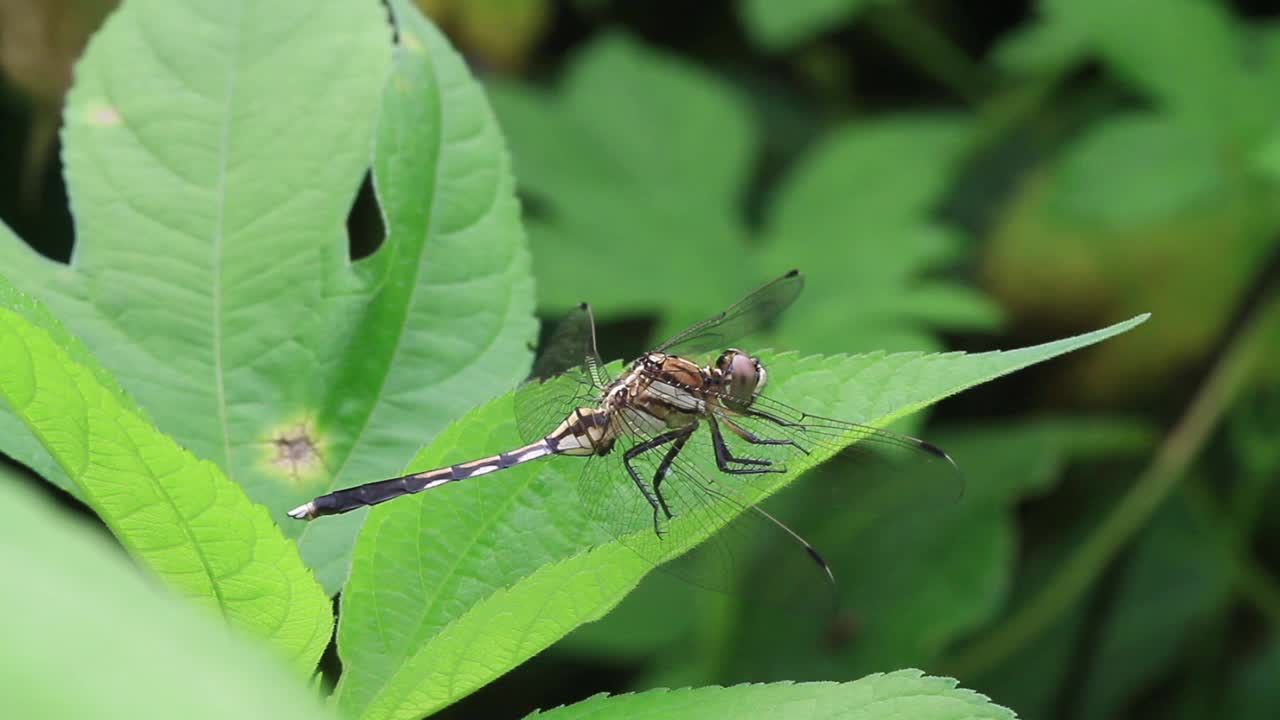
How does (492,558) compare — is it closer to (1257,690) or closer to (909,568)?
(909,568)

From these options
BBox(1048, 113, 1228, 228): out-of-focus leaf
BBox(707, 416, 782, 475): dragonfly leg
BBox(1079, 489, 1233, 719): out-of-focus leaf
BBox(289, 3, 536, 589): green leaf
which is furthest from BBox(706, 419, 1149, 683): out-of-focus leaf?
BBox(289, 3, 536, 589): green leaf

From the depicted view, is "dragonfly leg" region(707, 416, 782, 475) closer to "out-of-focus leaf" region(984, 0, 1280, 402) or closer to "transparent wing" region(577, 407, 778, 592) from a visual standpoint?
"transparent wing" region(577, 407, 778, 592)

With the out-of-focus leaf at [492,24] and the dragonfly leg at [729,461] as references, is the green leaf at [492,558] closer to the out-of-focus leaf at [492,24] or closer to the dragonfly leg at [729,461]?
the dragonfly leg at [729,461]

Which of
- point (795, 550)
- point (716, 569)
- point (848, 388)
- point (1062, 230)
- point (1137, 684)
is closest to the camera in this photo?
point (848, 388)

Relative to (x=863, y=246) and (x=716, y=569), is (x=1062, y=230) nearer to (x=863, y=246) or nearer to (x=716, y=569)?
(x=863, y=246)

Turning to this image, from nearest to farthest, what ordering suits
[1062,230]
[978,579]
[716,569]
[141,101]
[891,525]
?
[141,101] → [716,569] → [978,579] → [891,525] → [1062,230]

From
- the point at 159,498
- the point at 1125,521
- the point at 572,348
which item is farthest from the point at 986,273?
the point at 159,498

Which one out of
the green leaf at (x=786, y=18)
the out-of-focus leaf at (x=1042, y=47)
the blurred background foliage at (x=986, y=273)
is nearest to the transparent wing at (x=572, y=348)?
the blurred background foliage at (x=986, y=273)

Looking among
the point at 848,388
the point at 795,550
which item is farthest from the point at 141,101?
the point at 795,550
